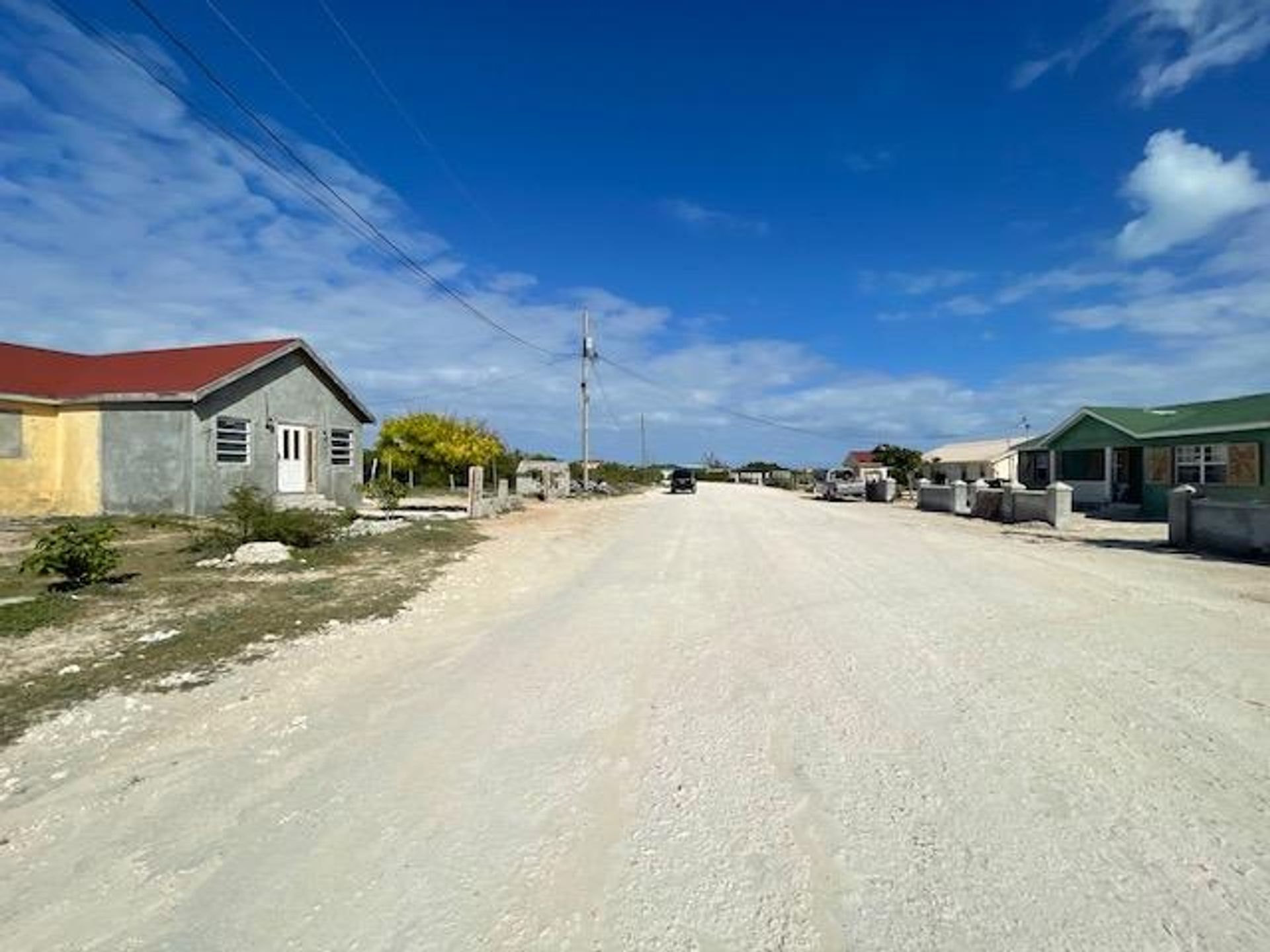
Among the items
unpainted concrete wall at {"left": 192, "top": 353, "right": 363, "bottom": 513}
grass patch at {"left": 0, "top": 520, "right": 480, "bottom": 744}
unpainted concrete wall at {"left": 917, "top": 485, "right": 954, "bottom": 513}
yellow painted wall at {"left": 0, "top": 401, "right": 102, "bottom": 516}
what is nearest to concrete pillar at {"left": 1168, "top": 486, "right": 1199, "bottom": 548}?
unpainted concrete wall at {"left": 917, "top": 485, "right": 954, "bottom": 513}

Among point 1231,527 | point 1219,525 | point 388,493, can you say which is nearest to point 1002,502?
point 1219,525

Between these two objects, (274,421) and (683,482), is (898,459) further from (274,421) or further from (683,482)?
(274,421)

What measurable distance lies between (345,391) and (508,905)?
25.4 meters

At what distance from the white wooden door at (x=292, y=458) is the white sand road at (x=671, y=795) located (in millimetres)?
17577

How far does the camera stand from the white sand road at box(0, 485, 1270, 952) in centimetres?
286

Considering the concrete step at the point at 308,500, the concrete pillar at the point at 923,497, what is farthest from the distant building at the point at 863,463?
the concrete step at the point at 308,500

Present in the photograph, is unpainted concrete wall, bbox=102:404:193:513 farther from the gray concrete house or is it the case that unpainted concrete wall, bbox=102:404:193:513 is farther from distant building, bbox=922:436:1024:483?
distant building, bbox=922:436:1024:483

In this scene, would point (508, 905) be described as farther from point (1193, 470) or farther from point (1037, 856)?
point (1193, 470)

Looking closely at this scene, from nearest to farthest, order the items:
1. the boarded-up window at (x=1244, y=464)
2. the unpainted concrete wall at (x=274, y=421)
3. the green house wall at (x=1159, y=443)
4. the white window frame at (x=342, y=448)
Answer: the unpainted concrete wall at (x=274, y=421), the green house wall at (x=1159, y=443), the boarded-up window at (x=1244, y=464), the white window frame at (x=342, y=448)

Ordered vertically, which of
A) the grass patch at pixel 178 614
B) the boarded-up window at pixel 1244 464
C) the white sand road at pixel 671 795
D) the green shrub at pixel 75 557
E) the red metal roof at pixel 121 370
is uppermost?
the red metal roof at pixel 121 370

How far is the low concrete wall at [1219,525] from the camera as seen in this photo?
47.2ft

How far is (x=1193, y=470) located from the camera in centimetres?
2545

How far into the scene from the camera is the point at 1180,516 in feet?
54.4

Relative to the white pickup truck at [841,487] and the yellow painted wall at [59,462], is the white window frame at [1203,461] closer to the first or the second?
the white pickup truck at [841,487]
